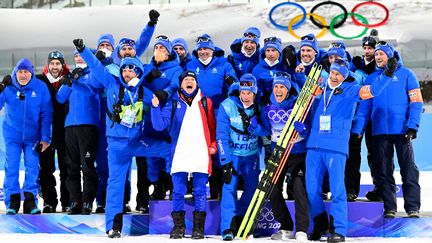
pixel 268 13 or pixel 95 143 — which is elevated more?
pixel 268 13

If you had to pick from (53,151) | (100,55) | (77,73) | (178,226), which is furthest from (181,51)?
(178,226)

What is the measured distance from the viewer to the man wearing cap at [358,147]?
7.49 metres

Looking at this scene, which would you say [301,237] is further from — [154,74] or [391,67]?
[154,74]

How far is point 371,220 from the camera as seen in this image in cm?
700

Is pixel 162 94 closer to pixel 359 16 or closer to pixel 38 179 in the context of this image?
pixel 38 179

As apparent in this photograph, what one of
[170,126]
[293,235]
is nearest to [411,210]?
[293,235]

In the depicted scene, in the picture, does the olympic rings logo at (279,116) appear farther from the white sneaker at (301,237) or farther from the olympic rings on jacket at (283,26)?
the olympic rings on jacket at (283,26)

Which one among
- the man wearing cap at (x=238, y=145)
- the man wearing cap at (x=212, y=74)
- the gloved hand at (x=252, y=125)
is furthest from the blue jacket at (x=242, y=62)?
the gloved hand at (x=252, y=125)

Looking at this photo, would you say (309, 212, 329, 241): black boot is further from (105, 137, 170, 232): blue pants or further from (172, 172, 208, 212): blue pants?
(105, 137, 170, 232): blue pants

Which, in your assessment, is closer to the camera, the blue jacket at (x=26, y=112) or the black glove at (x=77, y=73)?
the black glove at (x=77, y=73)

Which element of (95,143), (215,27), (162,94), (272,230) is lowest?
(272,230)

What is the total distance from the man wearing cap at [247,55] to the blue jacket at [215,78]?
18 cm

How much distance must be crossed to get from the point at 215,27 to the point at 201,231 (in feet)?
42.0

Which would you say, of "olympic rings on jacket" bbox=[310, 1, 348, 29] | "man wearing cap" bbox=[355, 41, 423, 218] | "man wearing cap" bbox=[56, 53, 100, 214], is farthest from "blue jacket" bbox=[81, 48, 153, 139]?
"olympic rings on jacket" bbox=[310, 1, 348, 29]
